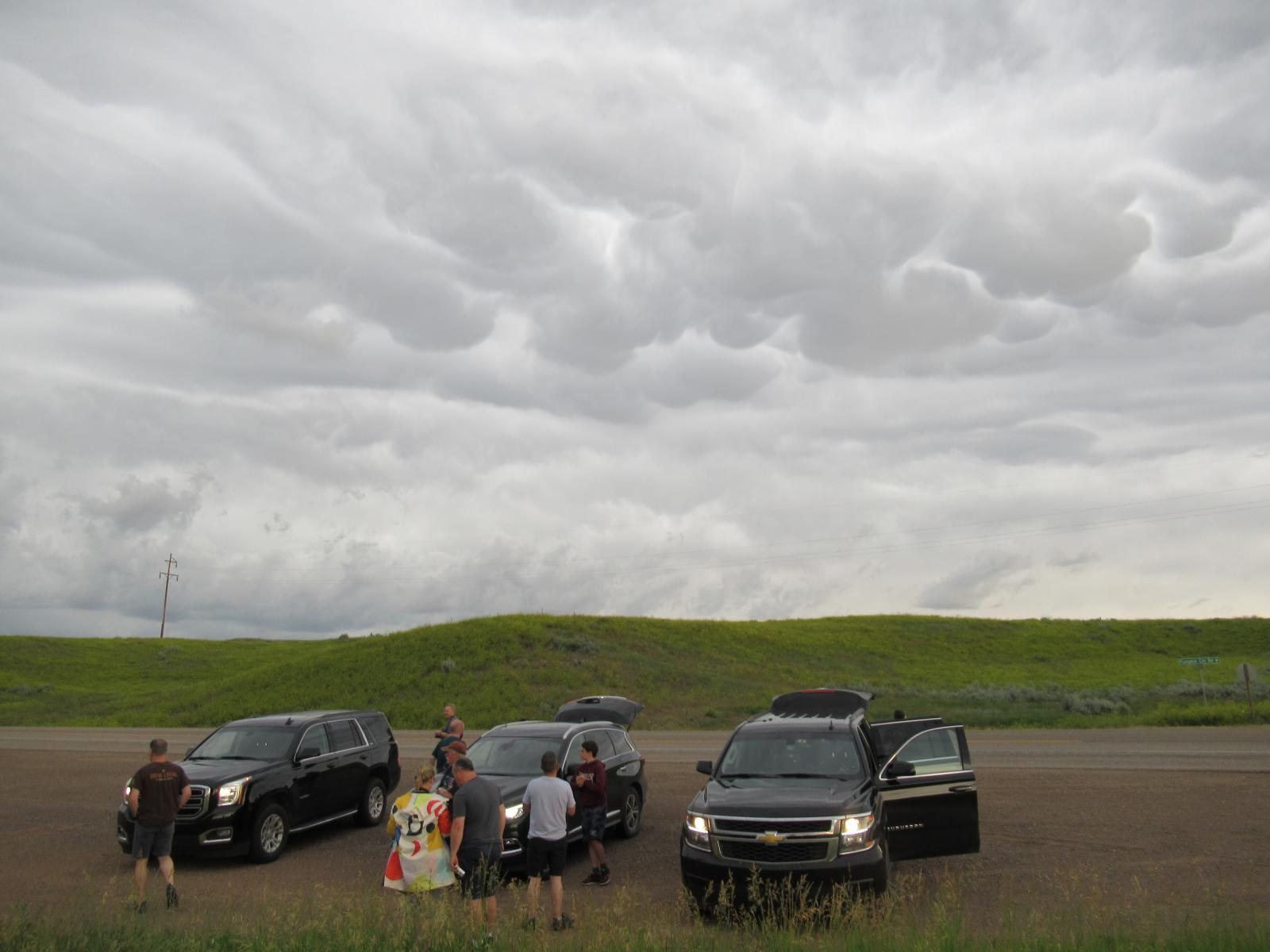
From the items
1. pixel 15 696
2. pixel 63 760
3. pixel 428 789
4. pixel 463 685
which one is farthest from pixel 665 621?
pixel 428 789

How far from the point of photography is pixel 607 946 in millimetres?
6867

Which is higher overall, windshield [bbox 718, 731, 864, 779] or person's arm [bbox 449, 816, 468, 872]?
windshield [bbox 718, 731, 864, 779]

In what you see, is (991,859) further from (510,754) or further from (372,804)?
(372,804)

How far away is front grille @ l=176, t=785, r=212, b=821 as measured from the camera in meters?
12.2

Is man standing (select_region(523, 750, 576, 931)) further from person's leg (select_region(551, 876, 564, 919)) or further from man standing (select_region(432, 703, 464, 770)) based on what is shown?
man standing (select_region(432, 703, 464, 770))

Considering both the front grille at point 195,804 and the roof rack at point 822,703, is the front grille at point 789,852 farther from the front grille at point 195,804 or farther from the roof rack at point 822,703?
the roof rack at point 822,703

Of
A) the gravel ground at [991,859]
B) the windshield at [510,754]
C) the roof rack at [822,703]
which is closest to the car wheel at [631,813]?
the gravel ground at [991,859]

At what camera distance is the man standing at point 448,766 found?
11147mm

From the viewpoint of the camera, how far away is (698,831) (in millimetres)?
9492

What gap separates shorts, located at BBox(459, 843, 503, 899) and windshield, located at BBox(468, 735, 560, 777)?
11.7ft

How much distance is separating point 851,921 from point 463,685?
38904 millimetres

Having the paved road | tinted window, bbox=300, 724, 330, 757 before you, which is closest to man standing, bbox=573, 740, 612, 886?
tinted window, bbox=300, 724, 330, 757

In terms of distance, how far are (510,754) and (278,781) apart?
316cm

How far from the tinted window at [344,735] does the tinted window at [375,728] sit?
10.8 inches
